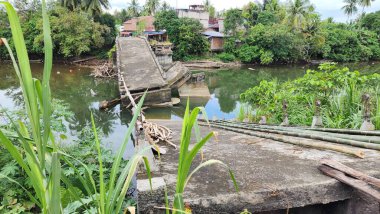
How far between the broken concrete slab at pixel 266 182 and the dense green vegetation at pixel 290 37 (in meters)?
23.1

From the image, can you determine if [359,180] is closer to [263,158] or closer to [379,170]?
[379,170]

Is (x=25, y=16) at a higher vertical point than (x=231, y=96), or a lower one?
higher

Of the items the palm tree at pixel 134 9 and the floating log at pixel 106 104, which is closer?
the floating log at pixel 106 104

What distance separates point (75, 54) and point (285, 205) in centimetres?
2391

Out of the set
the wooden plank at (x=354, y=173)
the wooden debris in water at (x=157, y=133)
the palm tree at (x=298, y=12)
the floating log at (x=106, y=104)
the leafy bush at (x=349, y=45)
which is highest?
the palm tree at (x=298, y=12)

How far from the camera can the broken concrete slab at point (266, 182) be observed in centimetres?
143

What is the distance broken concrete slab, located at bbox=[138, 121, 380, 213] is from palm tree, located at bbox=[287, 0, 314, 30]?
82.2 ft

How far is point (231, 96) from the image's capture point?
14672 millimetres

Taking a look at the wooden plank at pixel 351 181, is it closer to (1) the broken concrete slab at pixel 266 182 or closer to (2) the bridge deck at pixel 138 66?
(1) the broken concrete slab at pixel 266 182

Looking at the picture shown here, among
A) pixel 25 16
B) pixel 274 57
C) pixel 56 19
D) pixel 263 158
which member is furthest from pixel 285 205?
pixel 25 16

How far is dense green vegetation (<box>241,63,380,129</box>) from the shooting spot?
12.3ft

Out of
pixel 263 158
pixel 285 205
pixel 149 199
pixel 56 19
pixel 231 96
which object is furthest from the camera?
pixel 56 19

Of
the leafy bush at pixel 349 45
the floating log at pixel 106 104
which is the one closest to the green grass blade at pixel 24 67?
the floating log at pixel 106 104

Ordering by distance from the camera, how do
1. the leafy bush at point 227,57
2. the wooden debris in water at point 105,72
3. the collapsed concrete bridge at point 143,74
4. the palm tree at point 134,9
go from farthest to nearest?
the palm tree at point 134,9 < the leafy bush at point 227,57 < the wooden debris in water at point 105,72 < the collapsed concrete bridge at point 143,74
